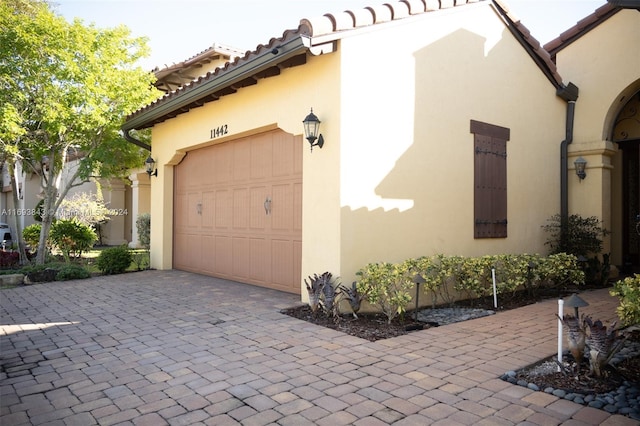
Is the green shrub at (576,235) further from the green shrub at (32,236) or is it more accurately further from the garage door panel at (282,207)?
the green shrub at (32,236)

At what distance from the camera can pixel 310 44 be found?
5461 mm

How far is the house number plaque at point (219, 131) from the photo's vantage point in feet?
27.4

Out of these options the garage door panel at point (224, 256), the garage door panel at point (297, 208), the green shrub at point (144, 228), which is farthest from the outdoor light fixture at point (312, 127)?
the green shrub at point (144, 228)

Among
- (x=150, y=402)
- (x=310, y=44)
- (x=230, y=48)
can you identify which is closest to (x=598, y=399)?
(x=150, y=402)

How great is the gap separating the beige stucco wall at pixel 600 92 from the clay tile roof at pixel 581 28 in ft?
0.29

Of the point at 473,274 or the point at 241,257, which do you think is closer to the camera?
the point at 473,274

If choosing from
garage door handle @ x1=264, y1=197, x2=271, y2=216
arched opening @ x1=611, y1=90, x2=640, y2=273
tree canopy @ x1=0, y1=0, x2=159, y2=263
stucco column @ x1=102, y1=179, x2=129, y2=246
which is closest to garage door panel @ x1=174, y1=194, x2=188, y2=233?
tree canopy @ x1=0, y1=0, x2=159, y2=263

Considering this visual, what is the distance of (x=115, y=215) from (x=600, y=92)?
17.3 metres

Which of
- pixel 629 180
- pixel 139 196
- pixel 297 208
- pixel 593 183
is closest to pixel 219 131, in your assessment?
pixel 297 208

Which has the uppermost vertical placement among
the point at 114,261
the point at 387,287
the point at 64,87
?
the point at 64,87

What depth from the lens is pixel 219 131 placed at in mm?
8508

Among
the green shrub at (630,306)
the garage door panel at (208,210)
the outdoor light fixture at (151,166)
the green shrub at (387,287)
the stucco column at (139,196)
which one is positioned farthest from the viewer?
the stucco column at (139,196)

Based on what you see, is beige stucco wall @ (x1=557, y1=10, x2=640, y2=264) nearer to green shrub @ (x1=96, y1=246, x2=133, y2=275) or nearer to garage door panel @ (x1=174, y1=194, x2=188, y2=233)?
garage door panel @ (x1=174, y1=194, x2=188, y2=233)

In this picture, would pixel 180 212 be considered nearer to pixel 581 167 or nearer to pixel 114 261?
pixel 114 261
